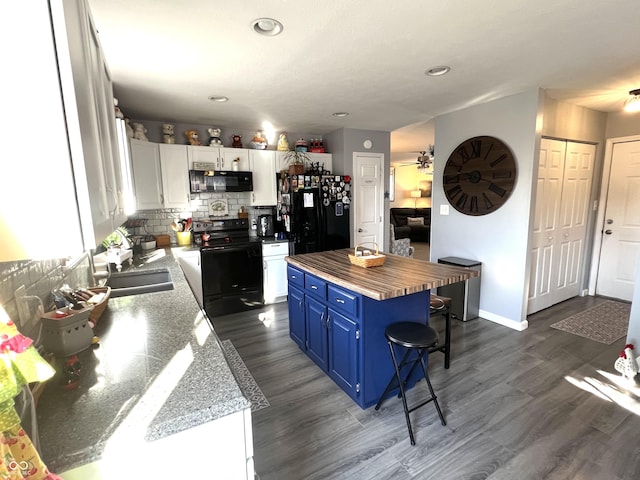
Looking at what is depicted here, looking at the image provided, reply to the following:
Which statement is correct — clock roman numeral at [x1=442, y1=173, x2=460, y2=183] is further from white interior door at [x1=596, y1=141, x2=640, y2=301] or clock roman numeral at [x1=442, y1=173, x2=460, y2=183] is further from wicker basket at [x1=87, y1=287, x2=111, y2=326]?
wicker basket at [x1=87, y1=287, x2=111, y2=326]

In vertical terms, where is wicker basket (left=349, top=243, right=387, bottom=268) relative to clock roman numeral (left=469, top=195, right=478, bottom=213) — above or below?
below

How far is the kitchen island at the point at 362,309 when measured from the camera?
195 centimetres

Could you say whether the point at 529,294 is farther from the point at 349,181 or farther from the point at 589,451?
Result: the point at 349,181

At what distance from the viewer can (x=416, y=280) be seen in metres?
1.96

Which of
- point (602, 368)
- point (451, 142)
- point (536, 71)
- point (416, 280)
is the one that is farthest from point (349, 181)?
point (602, 368)

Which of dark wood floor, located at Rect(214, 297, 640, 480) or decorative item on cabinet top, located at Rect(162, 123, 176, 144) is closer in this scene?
dark wood floor, located at Rect(214, 297, 640, 480)

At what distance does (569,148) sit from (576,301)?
200 cm

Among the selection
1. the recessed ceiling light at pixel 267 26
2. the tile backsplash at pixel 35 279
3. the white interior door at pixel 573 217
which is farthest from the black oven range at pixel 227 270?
the white interior door at pixel 573 217

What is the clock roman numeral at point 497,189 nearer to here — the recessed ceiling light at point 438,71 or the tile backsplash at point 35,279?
the recessed ceiling light at point 438,71

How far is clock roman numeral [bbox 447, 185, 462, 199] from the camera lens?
368cm

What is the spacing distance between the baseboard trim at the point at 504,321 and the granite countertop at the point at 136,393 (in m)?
3.23

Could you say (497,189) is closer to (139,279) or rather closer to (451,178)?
(451,178)

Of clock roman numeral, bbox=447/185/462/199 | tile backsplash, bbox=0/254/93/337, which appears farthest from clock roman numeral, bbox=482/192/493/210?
tile backsplash, bbox=0/254/93/337

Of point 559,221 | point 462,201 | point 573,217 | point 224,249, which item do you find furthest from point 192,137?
point 573,217
